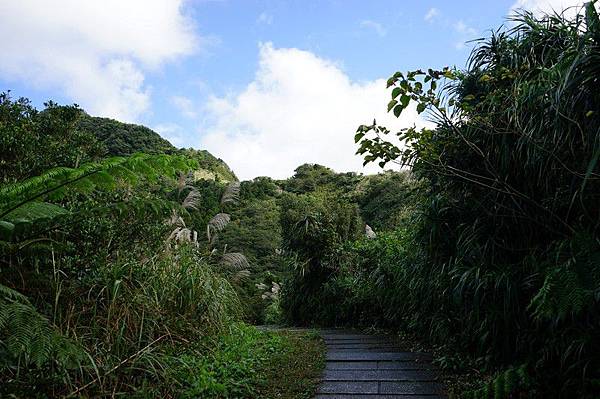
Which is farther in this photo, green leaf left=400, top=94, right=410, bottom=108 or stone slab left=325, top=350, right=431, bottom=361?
stone slab left=325, top=350, right=431, bottom=361

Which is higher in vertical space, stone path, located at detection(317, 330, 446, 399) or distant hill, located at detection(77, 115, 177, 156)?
distant hill, located at detection(77, 115, 177, 156)

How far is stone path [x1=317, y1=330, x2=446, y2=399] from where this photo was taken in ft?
10.7

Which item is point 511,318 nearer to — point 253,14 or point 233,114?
point 253,14

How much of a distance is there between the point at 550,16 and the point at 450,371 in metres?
3.24

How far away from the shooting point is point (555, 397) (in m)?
2.77

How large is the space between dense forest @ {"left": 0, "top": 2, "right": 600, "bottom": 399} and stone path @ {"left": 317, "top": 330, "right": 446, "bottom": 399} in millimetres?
196

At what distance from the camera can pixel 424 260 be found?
15.0 ft

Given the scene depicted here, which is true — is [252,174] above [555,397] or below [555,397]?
above

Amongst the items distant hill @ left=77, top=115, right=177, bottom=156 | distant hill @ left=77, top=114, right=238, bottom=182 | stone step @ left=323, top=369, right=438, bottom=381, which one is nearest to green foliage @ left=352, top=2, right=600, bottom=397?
stone step @ left=323, top=369, right=438, bottom=381

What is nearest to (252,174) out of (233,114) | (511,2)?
(233,114)

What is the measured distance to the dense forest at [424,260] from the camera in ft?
8.62

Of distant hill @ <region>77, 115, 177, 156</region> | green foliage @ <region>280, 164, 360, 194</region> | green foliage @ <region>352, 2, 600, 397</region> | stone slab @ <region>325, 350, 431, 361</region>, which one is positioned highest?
distant hill @ <region>77, 115, 177, 156</region>

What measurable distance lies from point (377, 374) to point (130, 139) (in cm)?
1747

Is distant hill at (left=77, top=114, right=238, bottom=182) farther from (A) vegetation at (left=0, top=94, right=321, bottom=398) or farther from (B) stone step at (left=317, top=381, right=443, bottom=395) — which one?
(B) stone step at (left=317, top=381, right=443, bottom=395)
